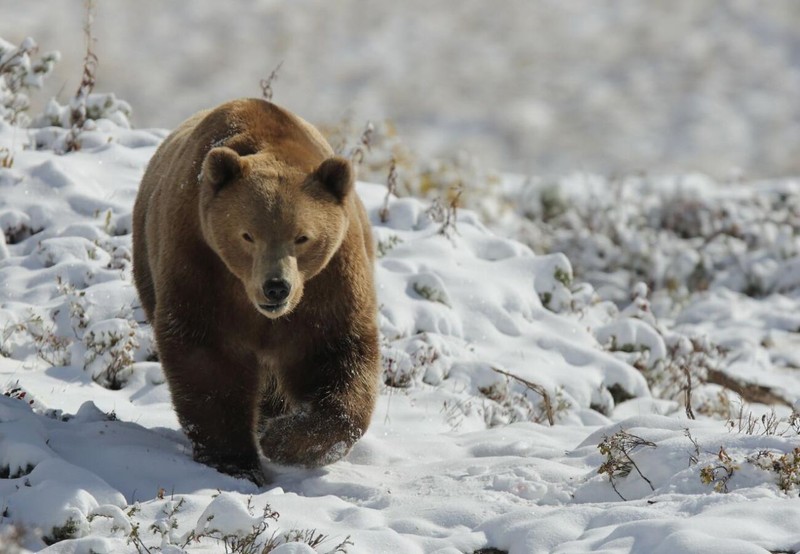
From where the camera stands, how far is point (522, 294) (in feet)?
27.4

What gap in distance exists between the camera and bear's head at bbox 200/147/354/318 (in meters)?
4.66

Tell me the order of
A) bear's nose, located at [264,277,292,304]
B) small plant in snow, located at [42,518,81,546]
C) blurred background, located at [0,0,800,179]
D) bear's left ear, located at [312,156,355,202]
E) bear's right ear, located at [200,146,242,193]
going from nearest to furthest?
small plant in snow, located at [42,518,81,546]
bear's nose, located at [264,277,292,304]
bear's right ear, located at [200,146,242,193]
bear's left ear, located at [312,156,355,202]
blurred background, located at [0,0,800,179]

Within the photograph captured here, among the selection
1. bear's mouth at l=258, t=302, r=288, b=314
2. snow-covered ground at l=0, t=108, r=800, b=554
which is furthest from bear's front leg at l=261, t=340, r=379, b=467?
bear's mouth at l=258, t=302, r=288, b=314

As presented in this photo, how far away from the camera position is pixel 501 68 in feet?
104

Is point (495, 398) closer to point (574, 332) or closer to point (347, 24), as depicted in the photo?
point (574, 332)

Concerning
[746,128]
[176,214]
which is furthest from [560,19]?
[176,214]

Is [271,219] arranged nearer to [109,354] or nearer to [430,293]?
[109,354]

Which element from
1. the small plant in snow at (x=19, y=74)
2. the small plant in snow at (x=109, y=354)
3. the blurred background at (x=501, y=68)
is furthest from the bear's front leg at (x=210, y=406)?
the blurred background at (x=501, y=68)

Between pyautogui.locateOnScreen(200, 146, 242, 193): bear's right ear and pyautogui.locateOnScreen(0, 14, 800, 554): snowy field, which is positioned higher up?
pyautogui.locateOnScreen(200, 146, 242, 193): bear's right ear

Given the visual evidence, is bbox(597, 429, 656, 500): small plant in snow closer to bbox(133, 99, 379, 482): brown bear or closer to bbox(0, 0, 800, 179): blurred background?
bbox(133, 99, 379, 482): brown bear

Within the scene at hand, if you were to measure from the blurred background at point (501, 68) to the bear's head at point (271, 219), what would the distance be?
15079 mm

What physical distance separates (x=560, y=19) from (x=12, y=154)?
92.8ft

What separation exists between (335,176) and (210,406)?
1.22 meters

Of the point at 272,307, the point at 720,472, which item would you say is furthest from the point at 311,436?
the point at 720,472
